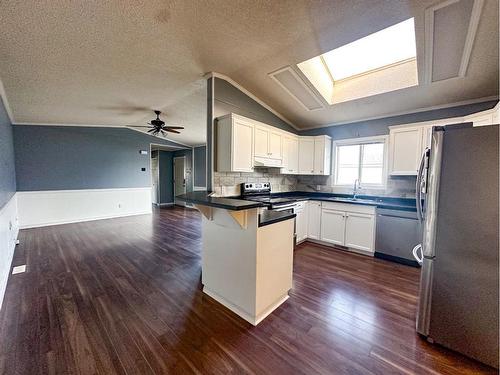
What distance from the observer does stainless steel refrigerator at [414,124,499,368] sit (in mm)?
1410

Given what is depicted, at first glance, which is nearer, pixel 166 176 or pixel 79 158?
pixel 79 158

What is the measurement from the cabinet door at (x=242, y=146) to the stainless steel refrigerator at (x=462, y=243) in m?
2.13

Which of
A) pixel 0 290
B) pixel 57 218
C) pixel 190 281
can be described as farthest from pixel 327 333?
pixel 57 218

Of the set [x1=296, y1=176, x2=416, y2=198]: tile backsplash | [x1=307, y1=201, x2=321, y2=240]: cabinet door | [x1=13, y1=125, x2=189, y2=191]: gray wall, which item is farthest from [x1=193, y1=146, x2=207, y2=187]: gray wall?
[x1=307, y1=201, x2=321, y2=240]: cabinet door

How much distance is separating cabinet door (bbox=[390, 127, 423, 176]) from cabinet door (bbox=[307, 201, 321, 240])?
1363mm

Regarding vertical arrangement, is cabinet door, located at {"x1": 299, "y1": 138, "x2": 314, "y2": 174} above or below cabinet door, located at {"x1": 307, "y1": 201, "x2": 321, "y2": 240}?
above

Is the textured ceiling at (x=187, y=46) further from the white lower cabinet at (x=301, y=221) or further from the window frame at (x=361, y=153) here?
the white lower cabinet at (x=301, y=221)

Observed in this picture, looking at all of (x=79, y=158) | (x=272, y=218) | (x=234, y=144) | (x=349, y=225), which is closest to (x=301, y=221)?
(x=349, y=225)

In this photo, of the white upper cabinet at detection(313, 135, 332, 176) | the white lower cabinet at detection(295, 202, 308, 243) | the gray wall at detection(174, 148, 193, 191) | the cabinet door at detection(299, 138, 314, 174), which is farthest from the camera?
the gray wall at detection(174, 148, 193, 191)

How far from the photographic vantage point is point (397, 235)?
3.12 metres

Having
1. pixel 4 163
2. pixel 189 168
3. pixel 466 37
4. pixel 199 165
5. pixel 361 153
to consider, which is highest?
pixel 466 37

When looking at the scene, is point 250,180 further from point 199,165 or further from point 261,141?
point 199,165

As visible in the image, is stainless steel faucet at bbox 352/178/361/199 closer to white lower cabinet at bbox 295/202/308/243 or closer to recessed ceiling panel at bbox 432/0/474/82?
white lower cabinet at bbox 295/202/308/243

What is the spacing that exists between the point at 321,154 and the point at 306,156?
298 millimetres
